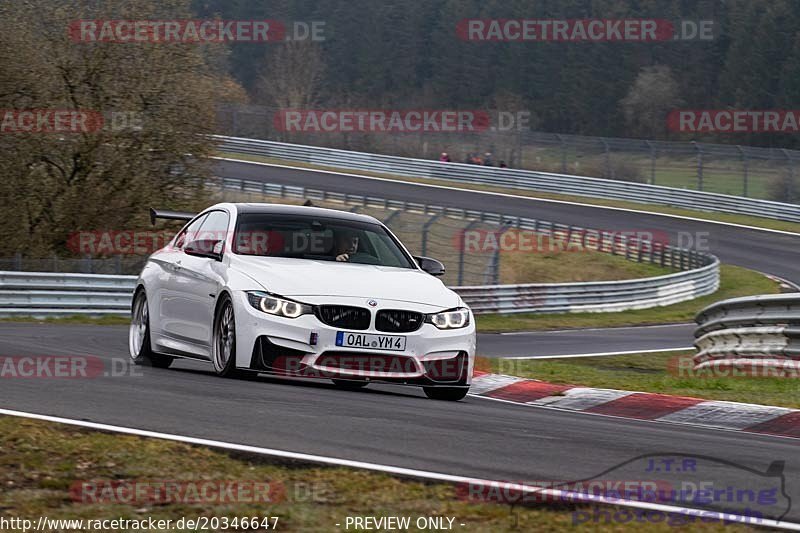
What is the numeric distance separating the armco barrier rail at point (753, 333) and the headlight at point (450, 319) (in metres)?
5.22

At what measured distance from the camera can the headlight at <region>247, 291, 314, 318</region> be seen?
30.9ft

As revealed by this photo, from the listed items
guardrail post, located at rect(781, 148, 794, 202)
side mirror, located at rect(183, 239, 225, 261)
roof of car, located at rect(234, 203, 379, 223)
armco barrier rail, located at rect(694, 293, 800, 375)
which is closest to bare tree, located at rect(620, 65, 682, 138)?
guardrail post, located at rect(781, 148, 794, 202)

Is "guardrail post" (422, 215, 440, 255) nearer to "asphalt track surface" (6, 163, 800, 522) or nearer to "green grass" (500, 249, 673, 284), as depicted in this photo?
"green grass" (500, 249, 673, 284)

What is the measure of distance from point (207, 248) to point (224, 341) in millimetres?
1078

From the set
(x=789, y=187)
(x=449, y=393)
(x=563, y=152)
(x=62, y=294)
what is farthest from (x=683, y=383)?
(x=563, y=152)

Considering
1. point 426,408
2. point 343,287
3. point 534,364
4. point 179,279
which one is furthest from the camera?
point 534,364

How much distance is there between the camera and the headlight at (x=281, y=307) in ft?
30.9

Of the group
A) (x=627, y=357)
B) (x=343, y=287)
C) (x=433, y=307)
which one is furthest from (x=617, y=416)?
(x=627, y=357)

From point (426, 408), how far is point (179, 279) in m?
3.26

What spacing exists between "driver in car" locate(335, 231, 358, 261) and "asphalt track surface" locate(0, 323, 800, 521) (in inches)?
46.3

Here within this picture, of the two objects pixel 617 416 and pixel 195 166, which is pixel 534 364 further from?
pixel 195 166

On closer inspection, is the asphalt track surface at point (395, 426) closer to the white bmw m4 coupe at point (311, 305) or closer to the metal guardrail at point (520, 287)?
the white bmw m4 coupe at point (311, 305)

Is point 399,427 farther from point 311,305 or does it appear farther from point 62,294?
point 62,294

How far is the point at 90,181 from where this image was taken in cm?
2734
